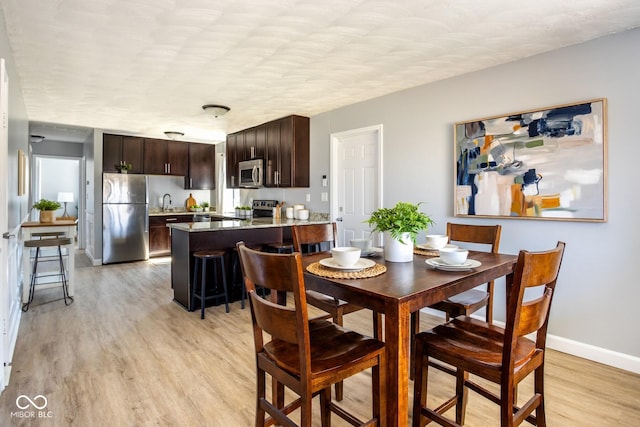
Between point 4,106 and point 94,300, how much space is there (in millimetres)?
2521

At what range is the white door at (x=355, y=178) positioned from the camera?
4.09m

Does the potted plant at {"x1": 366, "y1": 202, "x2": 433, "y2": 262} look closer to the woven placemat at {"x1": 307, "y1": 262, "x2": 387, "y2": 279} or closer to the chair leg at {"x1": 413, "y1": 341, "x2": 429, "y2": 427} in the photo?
the woven placemat at {"x1": 307, "y1": 262, "x2": 387, "y2": 279}

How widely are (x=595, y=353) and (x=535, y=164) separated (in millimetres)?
1452

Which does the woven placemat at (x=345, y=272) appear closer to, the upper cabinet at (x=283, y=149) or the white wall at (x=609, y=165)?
the white wall at (x=609, y=165)

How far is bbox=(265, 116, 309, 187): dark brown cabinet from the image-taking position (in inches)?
190

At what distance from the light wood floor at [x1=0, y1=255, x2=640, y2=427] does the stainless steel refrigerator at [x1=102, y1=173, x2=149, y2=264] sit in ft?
8.87

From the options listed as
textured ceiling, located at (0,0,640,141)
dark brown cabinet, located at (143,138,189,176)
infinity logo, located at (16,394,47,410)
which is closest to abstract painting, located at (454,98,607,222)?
textured ceiling, located at (0,0,640,141)

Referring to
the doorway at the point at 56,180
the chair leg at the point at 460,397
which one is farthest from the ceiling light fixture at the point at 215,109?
the doorway at the point at 56,180

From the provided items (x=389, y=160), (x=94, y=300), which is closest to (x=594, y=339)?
(x=389, y=160)

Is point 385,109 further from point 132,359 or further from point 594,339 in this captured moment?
point 132,359

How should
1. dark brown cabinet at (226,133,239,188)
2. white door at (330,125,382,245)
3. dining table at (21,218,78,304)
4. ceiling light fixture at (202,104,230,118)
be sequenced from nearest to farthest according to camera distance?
dining table at (21,218,78,304) < white door at (330,125,382,245) < ceiling light fixture at (202,104,230,118) < dark brown cabinet at (226,133,239,188)

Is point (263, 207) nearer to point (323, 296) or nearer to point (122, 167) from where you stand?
point (122, 167)

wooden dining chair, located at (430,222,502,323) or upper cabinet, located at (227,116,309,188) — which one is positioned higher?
upper cabinet, located at (227,116,309,188)

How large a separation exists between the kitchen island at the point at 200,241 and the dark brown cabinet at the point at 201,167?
3.48 meters
